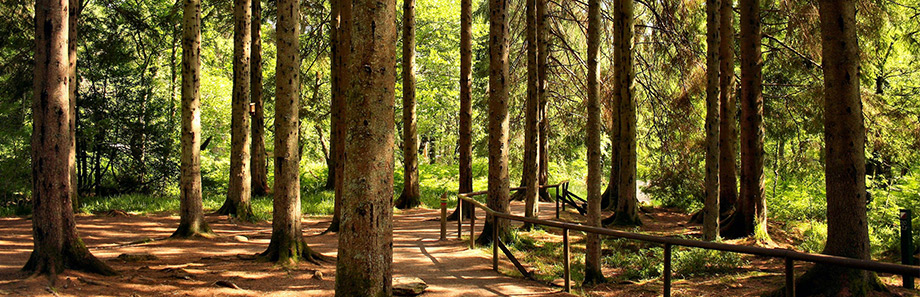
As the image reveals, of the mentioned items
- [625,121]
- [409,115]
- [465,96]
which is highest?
[465,96]

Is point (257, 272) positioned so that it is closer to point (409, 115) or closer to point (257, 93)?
point (409, 115)

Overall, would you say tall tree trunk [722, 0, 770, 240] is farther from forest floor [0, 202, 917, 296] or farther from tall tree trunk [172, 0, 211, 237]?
tall tree trunk [172, 0, 211, 237]

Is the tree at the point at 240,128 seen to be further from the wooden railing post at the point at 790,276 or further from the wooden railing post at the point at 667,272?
the wooden railing post at the point at 790,276

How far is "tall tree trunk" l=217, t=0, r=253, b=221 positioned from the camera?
14.2 m

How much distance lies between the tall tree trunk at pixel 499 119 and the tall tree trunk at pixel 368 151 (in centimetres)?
544

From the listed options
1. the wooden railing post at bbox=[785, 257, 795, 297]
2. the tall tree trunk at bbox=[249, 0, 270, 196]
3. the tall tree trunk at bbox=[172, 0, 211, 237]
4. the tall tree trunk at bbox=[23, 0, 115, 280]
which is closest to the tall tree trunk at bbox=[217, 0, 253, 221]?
the tall tree trunk at bbox=[249, 0, 270, 196]

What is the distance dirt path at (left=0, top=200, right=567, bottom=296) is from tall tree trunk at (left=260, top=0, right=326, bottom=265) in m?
0.30

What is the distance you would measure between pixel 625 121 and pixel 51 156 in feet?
37.6

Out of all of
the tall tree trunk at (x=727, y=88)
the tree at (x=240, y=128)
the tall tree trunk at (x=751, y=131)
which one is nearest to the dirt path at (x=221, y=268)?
the tree at (x=240, y=128)

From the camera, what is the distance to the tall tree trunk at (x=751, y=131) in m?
11.2

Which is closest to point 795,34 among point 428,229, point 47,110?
point 428,229

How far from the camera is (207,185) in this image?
2567 cm

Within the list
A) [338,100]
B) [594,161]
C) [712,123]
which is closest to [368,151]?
[594,161]

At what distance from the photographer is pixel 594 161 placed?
8516 millimetres
